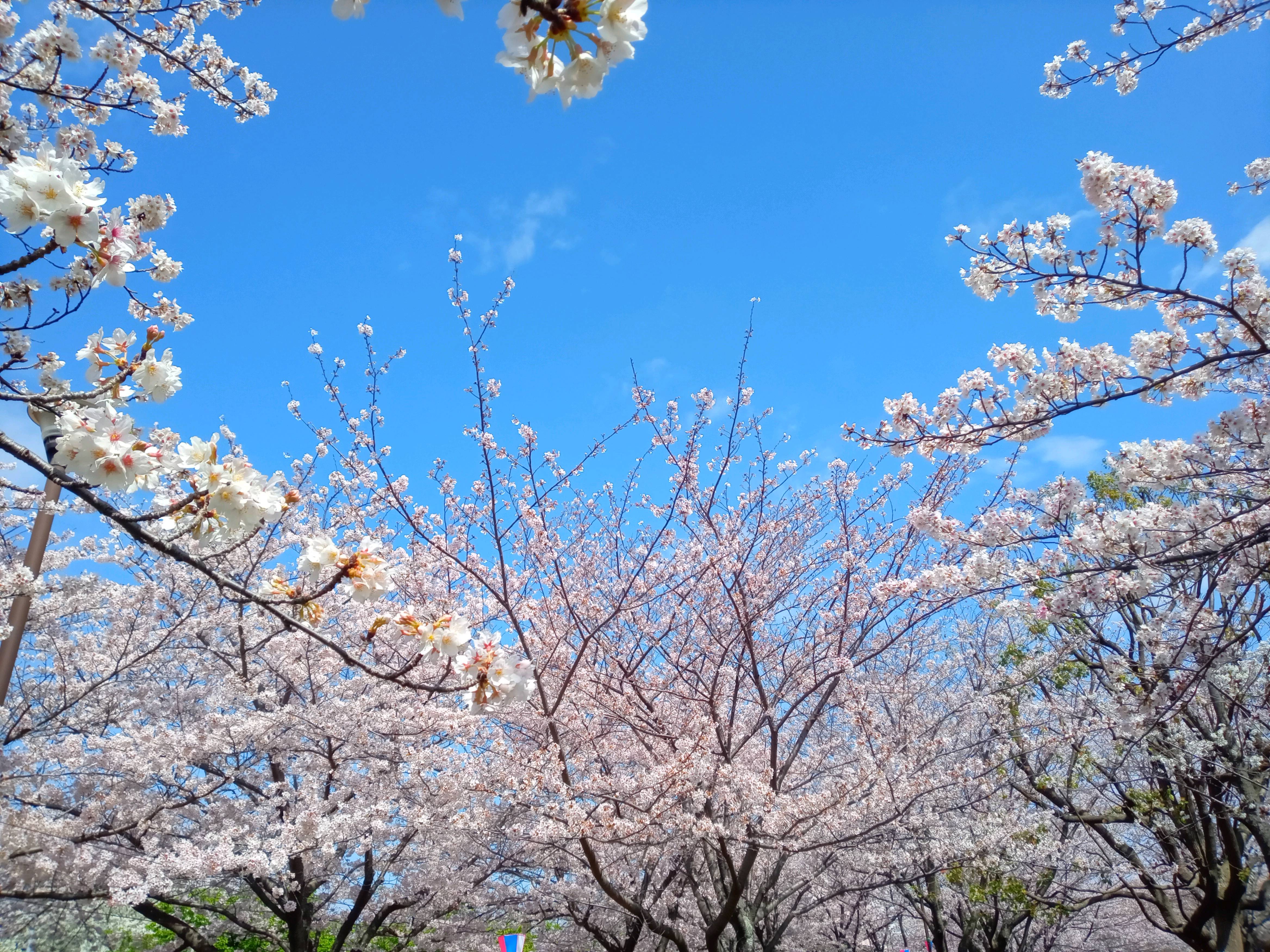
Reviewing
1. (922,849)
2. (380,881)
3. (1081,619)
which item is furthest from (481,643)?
(922,849)

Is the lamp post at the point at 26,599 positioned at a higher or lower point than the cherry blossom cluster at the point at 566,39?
higher

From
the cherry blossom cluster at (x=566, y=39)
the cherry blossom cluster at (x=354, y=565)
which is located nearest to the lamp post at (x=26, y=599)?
the cherry blossom cluster at (x=354, y=565)

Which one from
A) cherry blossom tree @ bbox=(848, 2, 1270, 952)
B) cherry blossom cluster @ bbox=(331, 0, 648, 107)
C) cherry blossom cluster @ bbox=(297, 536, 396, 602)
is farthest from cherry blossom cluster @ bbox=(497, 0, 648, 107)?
cherry blossom tree @ bbox=(848, 2, 1270, 952)

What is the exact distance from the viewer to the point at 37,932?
1162cm

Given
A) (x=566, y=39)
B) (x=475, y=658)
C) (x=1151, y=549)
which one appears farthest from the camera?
(x=1151, y=549)

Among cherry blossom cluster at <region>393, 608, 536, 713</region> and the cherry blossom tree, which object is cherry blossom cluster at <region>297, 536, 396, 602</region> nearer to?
cherry blossom cluster at <region>393, 608, 536, 713</region>

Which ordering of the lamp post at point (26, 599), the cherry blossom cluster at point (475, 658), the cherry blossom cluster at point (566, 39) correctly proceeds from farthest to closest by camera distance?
the lamp post at point (26, 599) < the cherry blossom cluster at point (475, 658) < the cherry blossom cluster at point (566, 39)

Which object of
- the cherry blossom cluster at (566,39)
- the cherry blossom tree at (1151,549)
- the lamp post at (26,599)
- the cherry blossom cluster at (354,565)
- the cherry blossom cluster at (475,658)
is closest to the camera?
the cherry blossom cluster at (566,39)

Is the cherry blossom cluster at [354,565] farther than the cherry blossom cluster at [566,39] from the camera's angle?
Yes

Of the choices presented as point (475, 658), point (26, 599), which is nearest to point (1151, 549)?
point (475, 658)

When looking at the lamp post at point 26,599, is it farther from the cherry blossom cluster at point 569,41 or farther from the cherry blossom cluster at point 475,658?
the cherry blossom cluster at point 569,41

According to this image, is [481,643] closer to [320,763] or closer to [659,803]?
[659,803]

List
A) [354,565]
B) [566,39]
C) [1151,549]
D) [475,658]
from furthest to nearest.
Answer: [1151,549]
[475,658]
[354,565]
[566,39]

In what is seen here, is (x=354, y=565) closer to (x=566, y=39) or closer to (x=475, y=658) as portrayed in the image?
(x=475, y=658)
